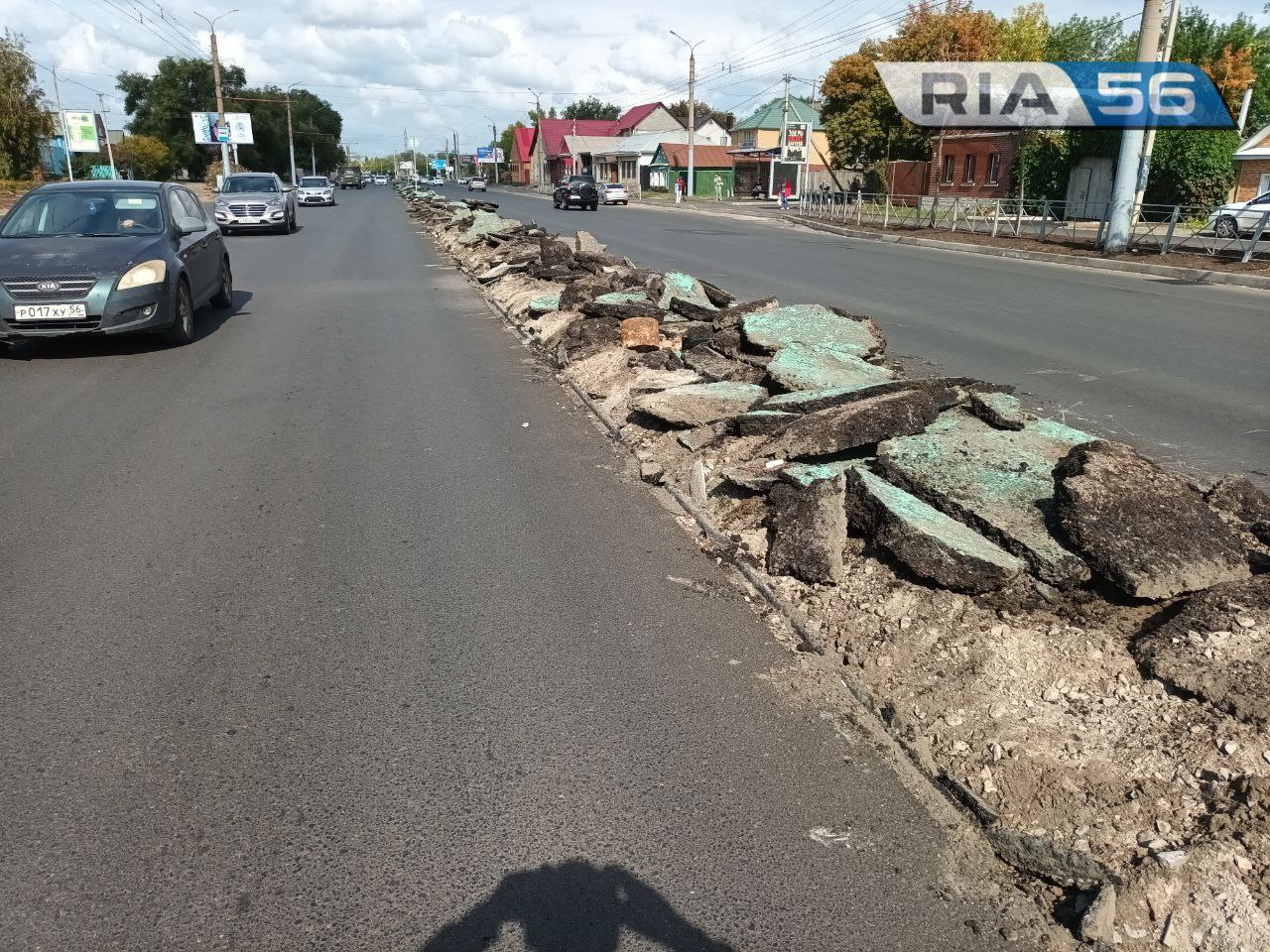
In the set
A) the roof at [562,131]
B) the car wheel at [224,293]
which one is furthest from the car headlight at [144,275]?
the roof at [562,131]

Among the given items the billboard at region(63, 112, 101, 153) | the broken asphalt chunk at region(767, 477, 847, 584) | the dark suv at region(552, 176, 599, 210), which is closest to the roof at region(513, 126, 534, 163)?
the billboard at region(63, 112, 101, 153)

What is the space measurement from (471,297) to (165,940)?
13.3 m

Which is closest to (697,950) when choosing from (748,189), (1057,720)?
(1057,720)

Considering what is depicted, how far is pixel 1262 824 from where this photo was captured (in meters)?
2.55

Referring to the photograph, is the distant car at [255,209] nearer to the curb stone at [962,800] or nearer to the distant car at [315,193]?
the distant car at [315,193]

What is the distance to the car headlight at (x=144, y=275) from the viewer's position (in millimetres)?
9031

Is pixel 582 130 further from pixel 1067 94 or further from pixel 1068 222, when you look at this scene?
pixel 1068 222

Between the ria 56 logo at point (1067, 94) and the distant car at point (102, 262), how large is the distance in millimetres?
21369

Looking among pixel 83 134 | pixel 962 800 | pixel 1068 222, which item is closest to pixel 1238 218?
pixel 1068 222

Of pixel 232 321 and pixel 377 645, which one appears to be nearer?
pixel 377 645

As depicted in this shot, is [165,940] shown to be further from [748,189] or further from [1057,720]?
[748,189]

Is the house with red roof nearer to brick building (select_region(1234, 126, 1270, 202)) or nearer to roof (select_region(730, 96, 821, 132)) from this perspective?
roof (select_region(730, 96, 821, 132))

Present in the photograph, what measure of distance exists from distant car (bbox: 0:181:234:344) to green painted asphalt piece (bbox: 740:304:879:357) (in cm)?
607

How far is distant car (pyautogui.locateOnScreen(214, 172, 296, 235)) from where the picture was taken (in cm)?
2753
